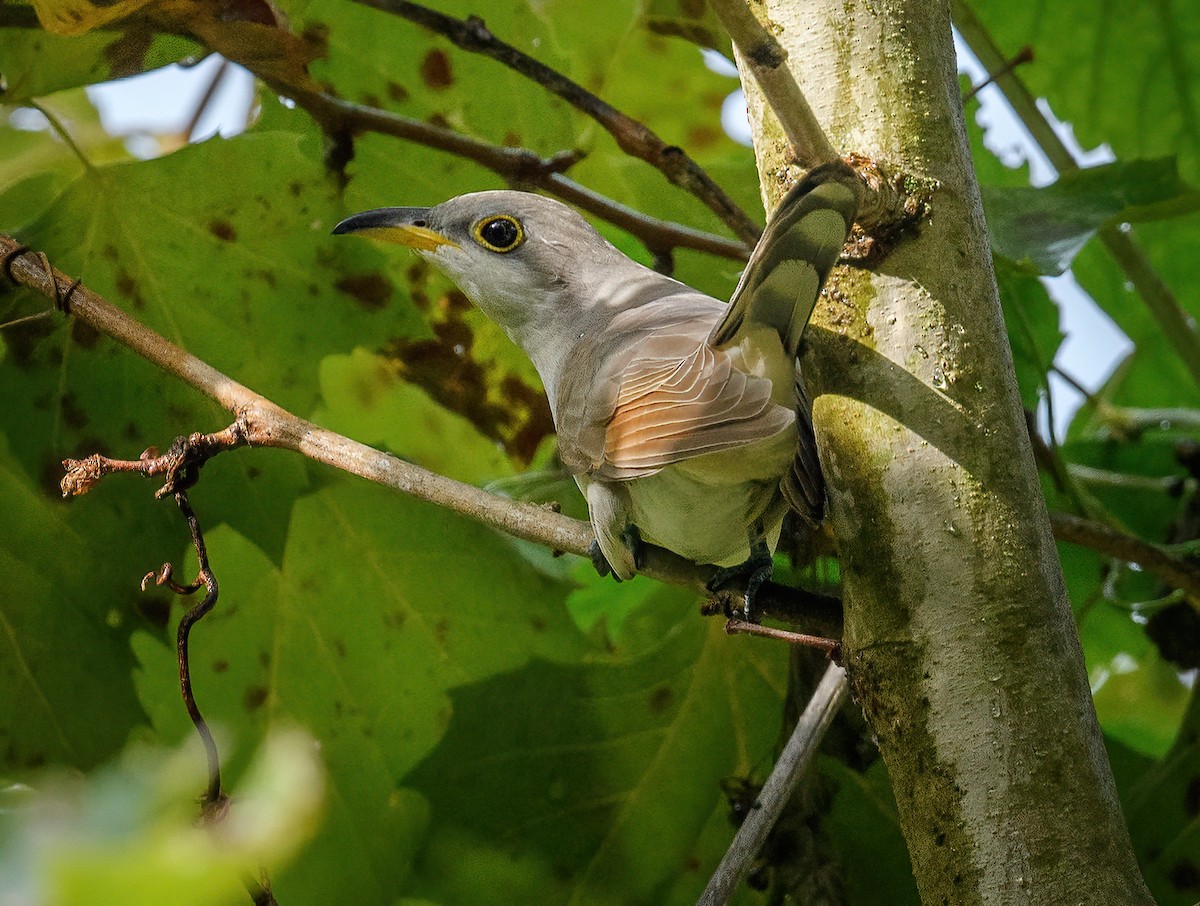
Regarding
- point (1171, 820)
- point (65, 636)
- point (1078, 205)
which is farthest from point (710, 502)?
point (65, 636)

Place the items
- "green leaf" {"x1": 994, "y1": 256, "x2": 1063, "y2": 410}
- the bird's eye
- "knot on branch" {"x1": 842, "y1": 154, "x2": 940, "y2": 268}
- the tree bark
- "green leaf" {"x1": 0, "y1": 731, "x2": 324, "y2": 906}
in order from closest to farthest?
"green leaf" {"x1": 0, "y1": 731, "x2": 324, "y2": 906} < the tree bark < "knot on branch" {"x1": 842, "y1": 154, "x2": 940, "y2": 268} < "green leaf" {"x1": 994, "y1": 256, "x2": 1063, "y2": 410} < the bird's eye

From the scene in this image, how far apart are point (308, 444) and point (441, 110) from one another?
114 centimetres

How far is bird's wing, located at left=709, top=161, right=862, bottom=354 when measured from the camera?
1.21 m

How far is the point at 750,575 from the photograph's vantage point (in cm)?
162

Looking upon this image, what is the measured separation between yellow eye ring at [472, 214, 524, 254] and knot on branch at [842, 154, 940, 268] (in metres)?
0.86

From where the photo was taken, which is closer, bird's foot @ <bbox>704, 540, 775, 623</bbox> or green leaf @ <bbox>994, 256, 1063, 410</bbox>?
bird's foot @ <bbox>704, 540, 775, 623</bbox>

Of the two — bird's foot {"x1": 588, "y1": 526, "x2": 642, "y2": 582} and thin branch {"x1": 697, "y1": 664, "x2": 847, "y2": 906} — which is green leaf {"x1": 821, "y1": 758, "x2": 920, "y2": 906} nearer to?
thin branch {"x1": 697, "y1": 664, "x2": 847, "y2": 906}

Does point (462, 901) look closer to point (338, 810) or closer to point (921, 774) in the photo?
point (338, 810)

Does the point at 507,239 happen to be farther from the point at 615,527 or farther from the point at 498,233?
the point at 615,527

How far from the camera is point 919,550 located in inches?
49.3

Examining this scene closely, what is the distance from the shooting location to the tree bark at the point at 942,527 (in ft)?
3.81

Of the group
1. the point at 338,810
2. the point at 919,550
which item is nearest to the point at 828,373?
the point at 919,550

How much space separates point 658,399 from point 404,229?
76cm

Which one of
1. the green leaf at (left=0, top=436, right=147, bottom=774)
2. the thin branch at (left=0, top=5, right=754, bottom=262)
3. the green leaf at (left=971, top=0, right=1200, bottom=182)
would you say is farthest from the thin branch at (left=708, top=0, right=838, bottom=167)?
the green leaf at (left=971, top=0, right=1200, bottom=182)
